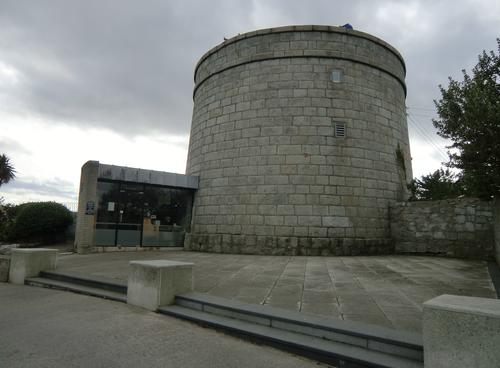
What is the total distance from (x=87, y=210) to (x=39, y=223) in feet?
14.9

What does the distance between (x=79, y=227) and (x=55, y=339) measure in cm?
919

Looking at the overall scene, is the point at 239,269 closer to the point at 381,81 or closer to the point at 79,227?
the point at 79,227

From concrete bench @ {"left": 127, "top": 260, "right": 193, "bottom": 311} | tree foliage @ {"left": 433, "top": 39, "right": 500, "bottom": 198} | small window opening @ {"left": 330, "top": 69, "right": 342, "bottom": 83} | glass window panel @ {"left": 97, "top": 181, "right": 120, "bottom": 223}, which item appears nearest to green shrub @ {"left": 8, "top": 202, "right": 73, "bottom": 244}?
glass window panel @ {"left": 97, "top": 181, "right": 120, "bottom": 223}

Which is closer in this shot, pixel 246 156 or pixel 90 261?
pixel 90 261

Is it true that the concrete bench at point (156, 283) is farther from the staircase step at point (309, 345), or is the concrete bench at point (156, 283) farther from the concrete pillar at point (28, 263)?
the concrete pillar at point (28, 263)

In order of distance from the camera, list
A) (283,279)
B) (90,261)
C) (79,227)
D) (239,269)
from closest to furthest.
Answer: (283,279) → (239,269) → (90,261) → (79,227)

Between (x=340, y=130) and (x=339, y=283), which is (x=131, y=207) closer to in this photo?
(x=340, y=130)

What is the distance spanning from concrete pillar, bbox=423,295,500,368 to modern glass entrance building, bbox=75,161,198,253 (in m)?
11.5

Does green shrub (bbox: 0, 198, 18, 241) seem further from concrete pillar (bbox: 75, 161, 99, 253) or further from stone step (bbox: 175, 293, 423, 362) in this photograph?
stone step (bbox: 175, 293, 423, 362)

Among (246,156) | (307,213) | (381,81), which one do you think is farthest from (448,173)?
(246,156)

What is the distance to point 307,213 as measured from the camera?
1138 centimetres

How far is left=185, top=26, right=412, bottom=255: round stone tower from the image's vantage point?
11.5 meters

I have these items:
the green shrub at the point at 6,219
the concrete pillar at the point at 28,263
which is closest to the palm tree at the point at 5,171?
the green shrub at the point at 6,219

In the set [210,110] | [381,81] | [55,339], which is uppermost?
[381,81]
